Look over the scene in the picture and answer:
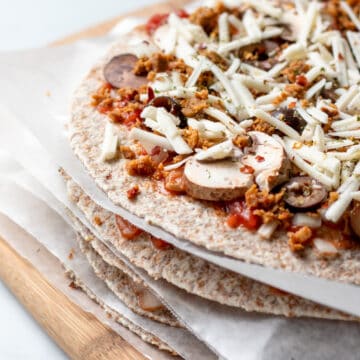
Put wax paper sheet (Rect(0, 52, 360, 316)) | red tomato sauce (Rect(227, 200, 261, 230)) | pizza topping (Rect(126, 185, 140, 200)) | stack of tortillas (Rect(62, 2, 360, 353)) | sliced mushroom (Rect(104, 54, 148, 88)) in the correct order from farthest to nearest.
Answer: sliced mushroom (Rect(104, 54, 148, 88)) < pizza topping (Rect(126, 185, 140, 200)) < red tomato sauce (Rect(227, 200, 261, 230)) < stack of tortillas (Rect(62, 2, 360, 353)) < wax paper sheet (Rect(0, 52, 360, 316))

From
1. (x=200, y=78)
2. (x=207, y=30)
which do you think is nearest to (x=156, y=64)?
(x=200, y=78)

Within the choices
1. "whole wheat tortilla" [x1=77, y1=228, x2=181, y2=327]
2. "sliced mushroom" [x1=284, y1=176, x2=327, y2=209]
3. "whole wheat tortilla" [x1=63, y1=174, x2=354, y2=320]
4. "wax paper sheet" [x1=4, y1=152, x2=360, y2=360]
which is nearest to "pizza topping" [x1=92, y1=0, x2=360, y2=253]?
"sliced mushroom" [x1=284, y1=176, x2=327, y2=209]

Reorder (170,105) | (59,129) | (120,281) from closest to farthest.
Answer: (120,281) < (170,105) < (59,129)

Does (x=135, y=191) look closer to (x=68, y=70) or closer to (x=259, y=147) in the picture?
(x=259, y=147)

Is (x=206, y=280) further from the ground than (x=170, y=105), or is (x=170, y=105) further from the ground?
(x=170, y=105)

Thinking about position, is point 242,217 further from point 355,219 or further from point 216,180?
point 355,219

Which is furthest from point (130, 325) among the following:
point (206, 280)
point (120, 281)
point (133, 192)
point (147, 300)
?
point (133, 192)

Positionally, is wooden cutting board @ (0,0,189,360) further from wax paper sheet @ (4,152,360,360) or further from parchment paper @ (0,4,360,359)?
parchment paper @ (0,4,360,359)
